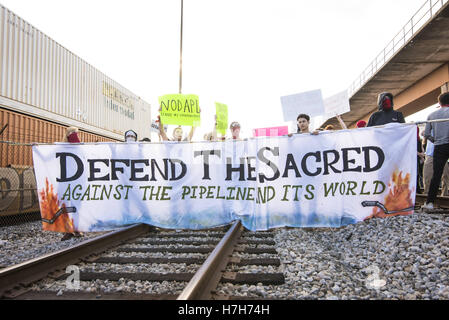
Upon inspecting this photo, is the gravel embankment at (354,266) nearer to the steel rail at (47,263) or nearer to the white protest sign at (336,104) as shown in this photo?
the steel rail at (47,263)

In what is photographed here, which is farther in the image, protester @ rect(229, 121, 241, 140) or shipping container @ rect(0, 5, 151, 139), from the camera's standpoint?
A: shipping container @ rect(0, 5, 151, 139)

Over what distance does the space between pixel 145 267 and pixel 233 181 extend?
84.3 inches

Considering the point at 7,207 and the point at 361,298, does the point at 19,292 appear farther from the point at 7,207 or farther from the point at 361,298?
the point at 7,207

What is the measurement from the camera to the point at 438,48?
16.2m

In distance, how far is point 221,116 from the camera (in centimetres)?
693

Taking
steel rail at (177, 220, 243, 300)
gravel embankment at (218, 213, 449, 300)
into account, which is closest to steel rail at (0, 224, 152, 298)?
steel rail at (177, 220, 243, 300)

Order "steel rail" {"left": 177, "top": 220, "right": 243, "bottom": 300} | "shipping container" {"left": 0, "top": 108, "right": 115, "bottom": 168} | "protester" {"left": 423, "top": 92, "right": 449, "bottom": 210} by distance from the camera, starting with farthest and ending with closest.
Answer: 1. "shipping container" {"left": 0, "top": 108, "right": 115, "bottom": 168}
2. "protester" {"left": 423, "top": 92, "right": 449, "bottom": 210}
3. "steel rail" {"left": 177, "top": 220, "right": 243, "bottom": 300}

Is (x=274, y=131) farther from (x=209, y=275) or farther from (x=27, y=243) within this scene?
(x=209, y=275)

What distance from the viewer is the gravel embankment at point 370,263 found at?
99.7 inches

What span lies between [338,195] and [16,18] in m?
10.9

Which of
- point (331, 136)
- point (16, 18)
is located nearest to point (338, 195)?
point (331, 136)

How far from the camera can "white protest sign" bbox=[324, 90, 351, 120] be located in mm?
6074

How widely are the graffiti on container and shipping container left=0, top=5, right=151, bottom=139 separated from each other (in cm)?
202

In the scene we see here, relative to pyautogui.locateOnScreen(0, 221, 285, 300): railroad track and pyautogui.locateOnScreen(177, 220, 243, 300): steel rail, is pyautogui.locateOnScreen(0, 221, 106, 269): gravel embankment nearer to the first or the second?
pyautogui.locateOnScreen(0, 221, 285, 300): railroad track
